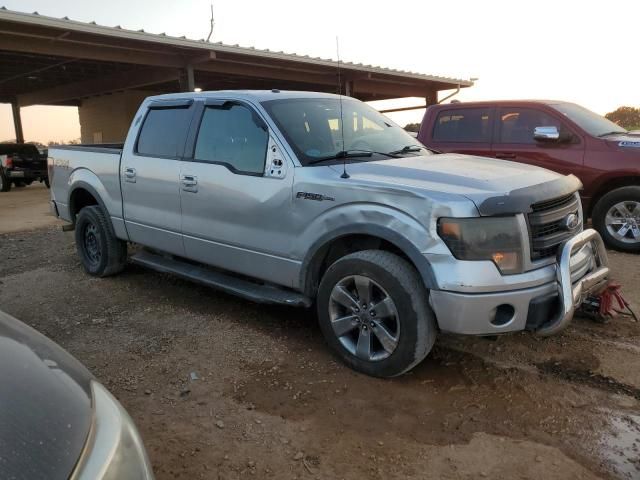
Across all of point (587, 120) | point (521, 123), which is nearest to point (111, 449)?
point (521, 123)

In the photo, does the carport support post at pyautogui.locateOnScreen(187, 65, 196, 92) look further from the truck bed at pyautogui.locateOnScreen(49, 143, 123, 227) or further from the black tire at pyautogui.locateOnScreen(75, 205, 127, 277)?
the black tire at pyautogui.locateOnScreen(75, 205, 127, 277)

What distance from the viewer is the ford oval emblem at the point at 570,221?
3576mm

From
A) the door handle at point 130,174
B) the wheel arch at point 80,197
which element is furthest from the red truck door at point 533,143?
the wheel arch at point 80,197

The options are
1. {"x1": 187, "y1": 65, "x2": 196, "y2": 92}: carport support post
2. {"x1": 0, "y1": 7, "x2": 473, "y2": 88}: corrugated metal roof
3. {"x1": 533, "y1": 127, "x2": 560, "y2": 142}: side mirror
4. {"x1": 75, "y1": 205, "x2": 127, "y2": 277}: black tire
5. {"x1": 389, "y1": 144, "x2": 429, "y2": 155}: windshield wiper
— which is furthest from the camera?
{"x1": 187, "y1": 65, "x2": 196, "y2": 92}: carport support post

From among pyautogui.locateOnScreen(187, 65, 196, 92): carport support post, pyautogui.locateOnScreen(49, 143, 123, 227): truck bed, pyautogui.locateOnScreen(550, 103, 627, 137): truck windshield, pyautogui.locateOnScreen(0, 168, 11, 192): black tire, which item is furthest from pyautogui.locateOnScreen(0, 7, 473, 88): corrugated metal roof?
pyautogui.locateOnScreen(550, 103, 627, 137): truck windshield

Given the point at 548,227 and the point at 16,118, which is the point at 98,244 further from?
the point at 16,118

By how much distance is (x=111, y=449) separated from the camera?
1.55 meters

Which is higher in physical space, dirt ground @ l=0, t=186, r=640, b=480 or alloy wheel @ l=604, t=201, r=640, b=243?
alloy wheel @ l=604, t=201, r=640, b=243

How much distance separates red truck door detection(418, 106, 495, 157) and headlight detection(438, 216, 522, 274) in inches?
177

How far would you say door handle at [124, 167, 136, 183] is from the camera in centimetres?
524

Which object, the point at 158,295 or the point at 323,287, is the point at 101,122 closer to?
the point at 158,295

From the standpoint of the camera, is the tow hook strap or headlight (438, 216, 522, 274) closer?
headlight (438, 216, 522, 274)

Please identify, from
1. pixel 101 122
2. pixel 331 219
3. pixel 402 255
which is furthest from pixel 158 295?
pixel 101 122

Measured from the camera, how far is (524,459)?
2.71 m
